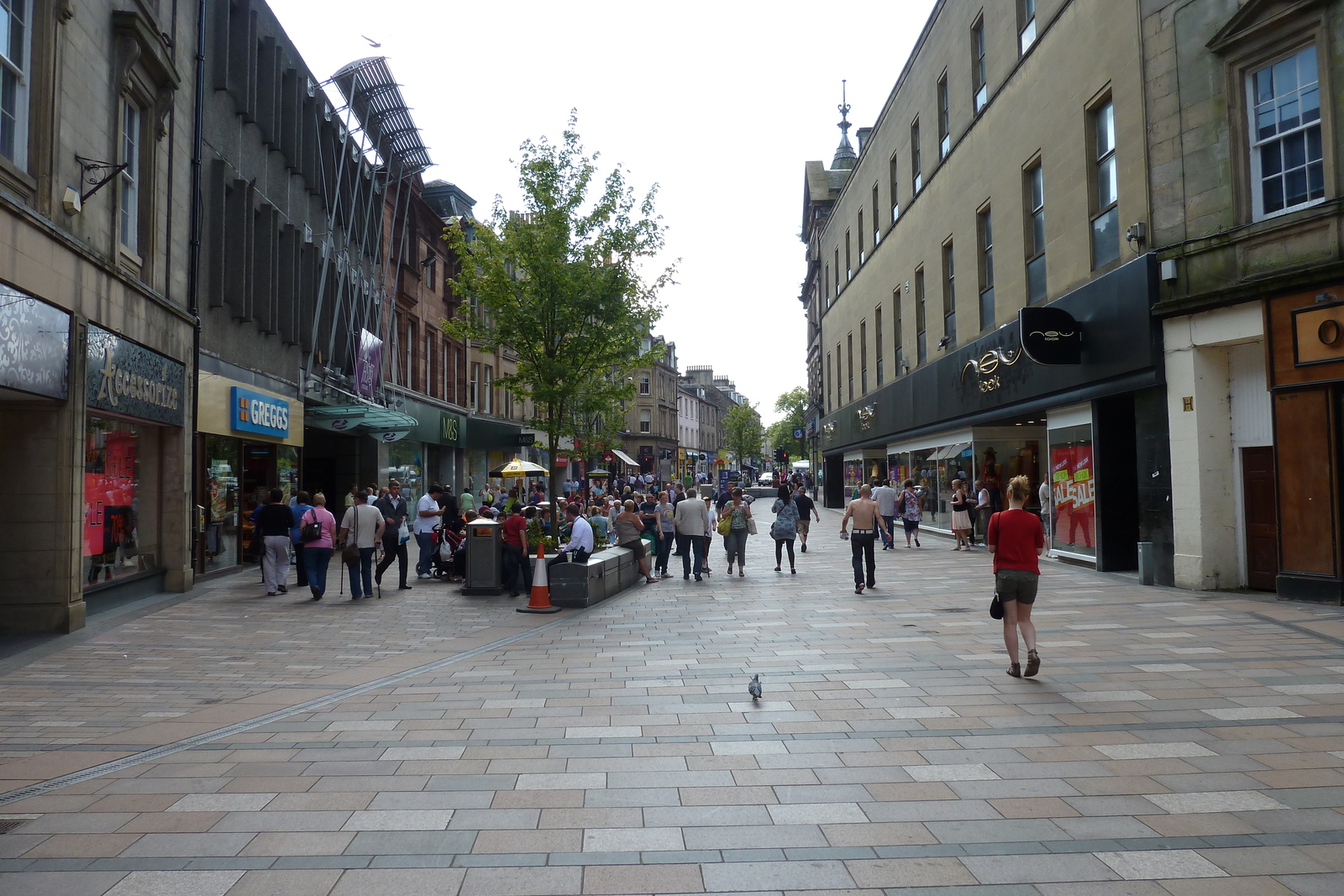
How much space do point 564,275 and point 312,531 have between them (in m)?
10.0

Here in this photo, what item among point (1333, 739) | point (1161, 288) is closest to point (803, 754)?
point (1333, 739)

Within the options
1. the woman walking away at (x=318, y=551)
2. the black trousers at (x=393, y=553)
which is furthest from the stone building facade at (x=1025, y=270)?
the woman walking away at (x=318, y=551)

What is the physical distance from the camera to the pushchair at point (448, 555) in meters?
17.0

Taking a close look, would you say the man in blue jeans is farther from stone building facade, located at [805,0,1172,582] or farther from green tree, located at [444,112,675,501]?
stone building facade, located at [805,0,1172,582]

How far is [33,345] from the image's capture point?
9898 millimetres

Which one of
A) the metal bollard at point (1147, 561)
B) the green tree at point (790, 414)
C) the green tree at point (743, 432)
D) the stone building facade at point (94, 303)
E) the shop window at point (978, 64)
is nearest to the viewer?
the stone building facade at point (94, 303)

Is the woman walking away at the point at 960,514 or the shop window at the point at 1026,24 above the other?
the shop window at the point at 1026,24

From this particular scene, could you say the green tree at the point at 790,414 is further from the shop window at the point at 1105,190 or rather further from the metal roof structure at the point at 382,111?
the shop window at the point at 1105,190

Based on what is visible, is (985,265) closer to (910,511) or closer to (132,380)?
(910,511)

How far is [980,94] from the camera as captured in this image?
845 inches

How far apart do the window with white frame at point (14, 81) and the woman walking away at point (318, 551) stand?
6.10 metres

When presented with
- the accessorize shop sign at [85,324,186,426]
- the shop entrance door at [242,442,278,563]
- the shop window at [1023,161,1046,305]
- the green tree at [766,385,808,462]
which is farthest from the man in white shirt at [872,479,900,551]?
the green tree at [766,385,808,462]

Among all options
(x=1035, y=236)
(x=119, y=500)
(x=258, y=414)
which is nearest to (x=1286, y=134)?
(x=1035, y=236)

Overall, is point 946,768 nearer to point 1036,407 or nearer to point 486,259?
point 1036,407
